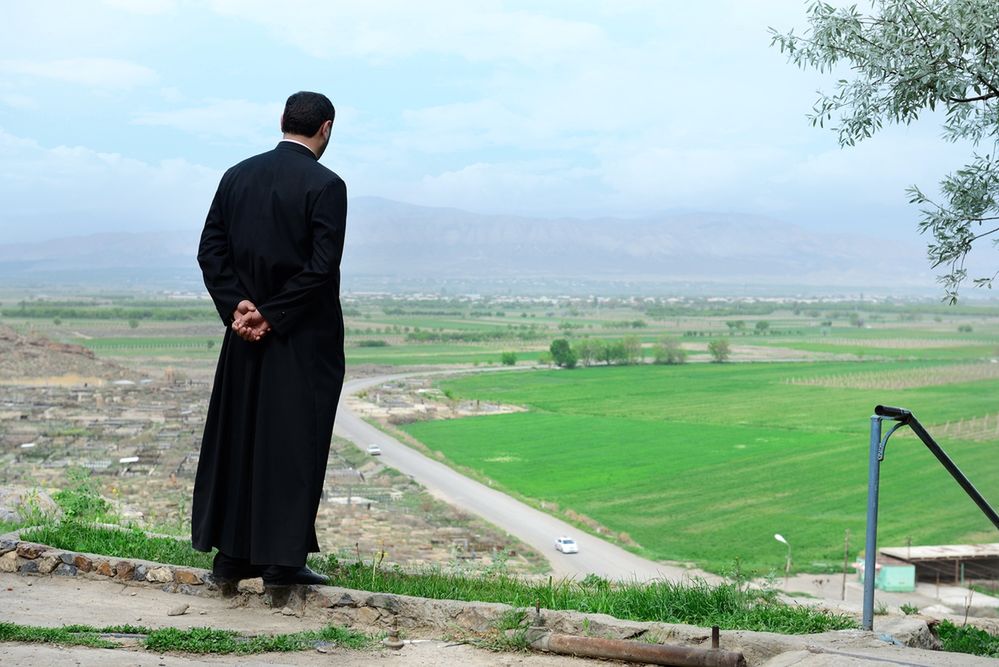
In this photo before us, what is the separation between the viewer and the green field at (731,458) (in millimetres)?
45094

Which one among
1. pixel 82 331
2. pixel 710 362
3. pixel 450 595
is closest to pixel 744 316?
pixel 710 362

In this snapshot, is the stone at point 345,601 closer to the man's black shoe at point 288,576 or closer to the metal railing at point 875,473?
the man's black shoe at point 288,576

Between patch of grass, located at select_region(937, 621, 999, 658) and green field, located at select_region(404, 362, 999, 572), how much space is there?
98.2 ft

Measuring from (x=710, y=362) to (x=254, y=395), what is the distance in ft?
328

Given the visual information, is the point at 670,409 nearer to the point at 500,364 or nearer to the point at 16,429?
the point at 500,364

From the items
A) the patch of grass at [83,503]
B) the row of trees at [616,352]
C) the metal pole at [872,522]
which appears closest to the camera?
the metal pole at [872,522]

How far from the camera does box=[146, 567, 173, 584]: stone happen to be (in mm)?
5461

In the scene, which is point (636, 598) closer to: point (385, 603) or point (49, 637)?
point (385, 603)

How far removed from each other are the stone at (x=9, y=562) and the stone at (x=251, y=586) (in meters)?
1.41

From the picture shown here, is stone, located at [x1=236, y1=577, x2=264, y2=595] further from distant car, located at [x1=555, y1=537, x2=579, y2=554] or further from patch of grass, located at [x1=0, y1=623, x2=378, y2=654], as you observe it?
distant car, located at [x1=555, y1=537, x2=579, y2=554]

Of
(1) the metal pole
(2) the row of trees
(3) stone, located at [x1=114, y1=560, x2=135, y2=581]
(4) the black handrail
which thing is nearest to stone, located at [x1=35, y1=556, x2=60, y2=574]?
(3) stone, located at [x1=114, y1=560, x2=135, y2=581]

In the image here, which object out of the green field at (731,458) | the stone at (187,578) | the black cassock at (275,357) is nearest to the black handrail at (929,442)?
the black cassock at (275,357)

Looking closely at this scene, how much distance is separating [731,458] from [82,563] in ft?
185

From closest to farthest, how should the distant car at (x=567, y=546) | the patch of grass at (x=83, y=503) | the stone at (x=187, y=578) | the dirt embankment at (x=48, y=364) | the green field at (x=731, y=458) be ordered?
the stone at (x=187, y=578) < the patch of grass at (x=83, y=503) < the distant car at (x=567, y=546) < the green field at (x=731, y=458) < the dirt embankment at (x=48, y=364)
